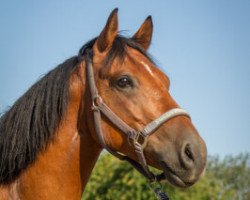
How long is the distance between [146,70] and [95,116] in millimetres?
574

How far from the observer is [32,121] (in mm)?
3580

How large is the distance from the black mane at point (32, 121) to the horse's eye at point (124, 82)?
194 mm

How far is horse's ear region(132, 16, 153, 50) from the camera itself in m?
4.28

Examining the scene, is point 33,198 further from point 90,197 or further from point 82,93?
point 90,197

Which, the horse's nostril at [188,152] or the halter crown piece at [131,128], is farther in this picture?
the halter crown piece at [131,128]

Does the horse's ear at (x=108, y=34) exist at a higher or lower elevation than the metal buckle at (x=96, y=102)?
higher

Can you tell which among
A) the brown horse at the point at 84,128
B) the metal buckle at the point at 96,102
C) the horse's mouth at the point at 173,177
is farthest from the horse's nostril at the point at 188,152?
the metal buckle at the point at 96,102

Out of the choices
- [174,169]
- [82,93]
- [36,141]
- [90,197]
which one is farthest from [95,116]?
[90,197]

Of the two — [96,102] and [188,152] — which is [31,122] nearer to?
[96,102]

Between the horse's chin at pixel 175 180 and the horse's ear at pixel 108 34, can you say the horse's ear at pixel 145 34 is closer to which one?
the horse's ear at pixel 108 34

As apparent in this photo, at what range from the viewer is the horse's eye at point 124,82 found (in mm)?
3637

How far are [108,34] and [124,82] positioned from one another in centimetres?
47

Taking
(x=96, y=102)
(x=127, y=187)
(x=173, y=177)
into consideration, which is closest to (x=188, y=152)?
(x=173, y=177)

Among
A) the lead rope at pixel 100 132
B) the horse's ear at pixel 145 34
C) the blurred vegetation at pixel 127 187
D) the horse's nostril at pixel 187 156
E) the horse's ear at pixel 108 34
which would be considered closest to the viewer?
the horse's nostril at pixel 187 156
